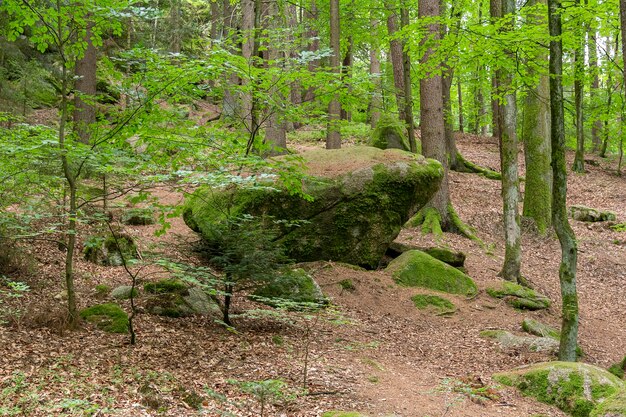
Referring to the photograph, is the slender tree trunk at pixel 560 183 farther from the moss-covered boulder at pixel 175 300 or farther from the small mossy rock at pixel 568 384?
the moss-covered boulder at pixel 175 300

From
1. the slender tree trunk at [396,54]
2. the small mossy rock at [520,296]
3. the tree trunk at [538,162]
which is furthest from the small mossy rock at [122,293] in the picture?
the slender tree trunk at [396,54]

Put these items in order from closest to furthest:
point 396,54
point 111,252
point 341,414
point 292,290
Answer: point 341,414 < point 292,290 < point 111,252 < point 396,54

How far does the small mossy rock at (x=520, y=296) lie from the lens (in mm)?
10273

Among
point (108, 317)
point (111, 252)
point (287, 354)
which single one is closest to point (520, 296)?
point (287, 354)

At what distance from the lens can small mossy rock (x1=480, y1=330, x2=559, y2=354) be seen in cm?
820

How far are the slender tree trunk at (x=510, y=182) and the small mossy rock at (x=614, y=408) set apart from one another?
25.1 ft

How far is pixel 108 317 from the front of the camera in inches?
271

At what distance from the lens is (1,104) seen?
1209 cm

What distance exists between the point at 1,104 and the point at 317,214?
7844mm

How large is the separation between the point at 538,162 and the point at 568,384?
9.74 m

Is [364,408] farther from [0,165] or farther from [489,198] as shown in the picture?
[489,198]

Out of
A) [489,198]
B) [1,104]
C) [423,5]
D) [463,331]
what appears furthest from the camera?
[489,198]

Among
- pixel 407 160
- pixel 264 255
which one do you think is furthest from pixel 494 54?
pixel 264 255

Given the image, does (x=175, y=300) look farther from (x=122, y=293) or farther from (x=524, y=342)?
(x=524, y=342)
